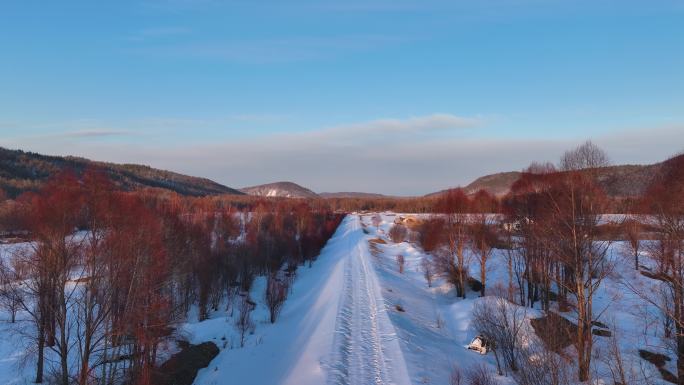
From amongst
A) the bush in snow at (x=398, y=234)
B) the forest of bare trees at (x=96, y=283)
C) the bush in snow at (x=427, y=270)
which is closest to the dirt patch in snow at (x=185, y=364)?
the forest of bare trees at (x=96, y=283)

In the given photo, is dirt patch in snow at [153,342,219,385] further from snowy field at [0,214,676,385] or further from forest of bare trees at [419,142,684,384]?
forest of bare trees at [419,142,684,384]

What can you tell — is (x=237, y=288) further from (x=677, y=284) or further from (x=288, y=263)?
(x=677, y=284)

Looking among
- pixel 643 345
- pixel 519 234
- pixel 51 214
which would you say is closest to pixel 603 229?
pixel 643 345

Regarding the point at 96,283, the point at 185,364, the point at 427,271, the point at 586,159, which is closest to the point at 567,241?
the point at 586,159

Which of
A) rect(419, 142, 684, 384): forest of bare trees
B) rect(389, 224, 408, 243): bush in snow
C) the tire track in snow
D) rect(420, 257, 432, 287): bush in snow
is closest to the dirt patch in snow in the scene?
the tire track in snow

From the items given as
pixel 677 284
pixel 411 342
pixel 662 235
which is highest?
pixel 662 235

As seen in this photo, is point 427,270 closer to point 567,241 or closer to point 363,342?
point 363,342

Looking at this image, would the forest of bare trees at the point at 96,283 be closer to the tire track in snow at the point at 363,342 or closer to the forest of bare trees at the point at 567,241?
the tire track in snow at the point at 363,342
